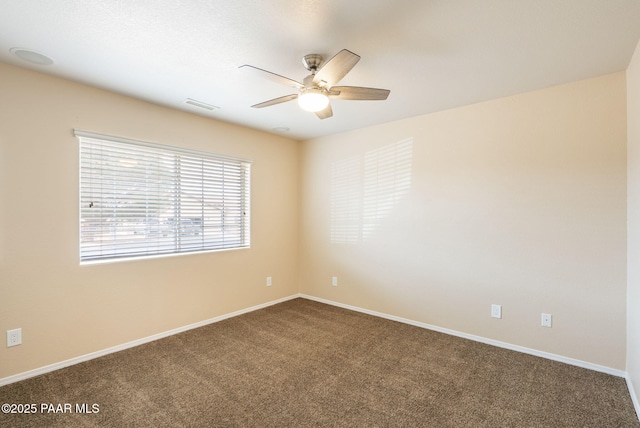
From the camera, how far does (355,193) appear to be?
4.17 m

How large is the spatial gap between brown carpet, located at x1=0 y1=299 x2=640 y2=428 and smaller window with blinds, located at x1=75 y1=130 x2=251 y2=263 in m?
1.03

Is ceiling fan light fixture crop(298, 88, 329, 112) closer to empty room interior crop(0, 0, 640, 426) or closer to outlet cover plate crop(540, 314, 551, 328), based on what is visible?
empty room interior crop(0, 0, 640, 426)

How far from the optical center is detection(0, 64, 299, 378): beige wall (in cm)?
236

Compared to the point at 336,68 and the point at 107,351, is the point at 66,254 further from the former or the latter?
the point at 336,68

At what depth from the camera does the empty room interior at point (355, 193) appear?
193 centimetres

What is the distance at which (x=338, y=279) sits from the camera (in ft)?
14.4

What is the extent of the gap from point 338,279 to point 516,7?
3.49 m

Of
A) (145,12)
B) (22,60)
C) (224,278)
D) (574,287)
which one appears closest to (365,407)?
(574,287)

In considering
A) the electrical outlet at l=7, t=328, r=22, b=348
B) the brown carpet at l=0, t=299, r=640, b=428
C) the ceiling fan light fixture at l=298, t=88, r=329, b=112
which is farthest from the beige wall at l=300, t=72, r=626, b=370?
the electrical outlet at l=7, t=328, r=22, b=348

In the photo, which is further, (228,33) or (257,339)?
(257,339)

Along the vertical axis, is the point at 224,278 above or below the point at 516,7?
below

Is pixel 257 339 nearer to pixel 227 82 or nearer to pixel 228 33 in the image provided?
pixel 227 82

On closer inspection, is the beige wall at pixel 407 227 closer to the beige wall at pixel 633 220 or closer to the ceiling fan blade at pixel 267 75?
the beige wall at pixel 633 220

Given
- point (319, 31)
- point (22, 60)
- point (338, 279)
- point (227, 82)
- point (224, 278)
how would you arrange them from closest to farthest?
point (319, 31) < point (22, 60) < point (227, 82) < point (224, 278) < point (338, 279)
